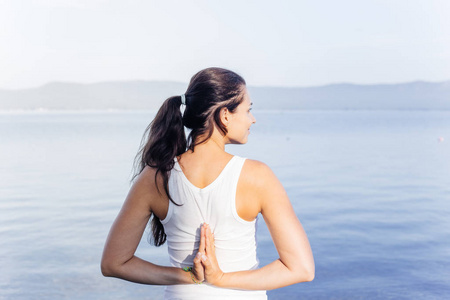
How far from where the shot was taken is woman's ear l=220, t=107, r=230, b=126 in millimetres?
1539

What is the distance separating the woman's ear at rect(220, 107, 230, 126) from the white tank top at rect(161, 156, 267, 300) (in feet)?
0.40

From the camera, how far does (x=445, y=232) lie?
688 centimetres

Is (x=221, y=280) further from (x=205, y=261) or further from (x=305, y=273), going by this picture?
(x=305, y=273)

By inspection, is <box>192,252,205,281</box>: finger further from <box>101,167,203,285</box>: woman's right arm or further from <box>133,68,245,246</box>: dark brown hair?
<box>133,68,245,246</box>: dark brown hair

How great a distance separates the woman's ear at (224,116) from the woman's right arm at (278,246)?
0.58 ft

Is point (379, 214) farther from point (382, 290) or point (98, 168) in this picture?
point (98, 168)

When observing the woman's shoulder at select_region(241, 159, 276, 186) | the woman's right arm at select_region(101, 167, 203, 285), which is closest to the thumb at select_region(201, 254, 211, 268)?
the woman's right arm at select_region(101, 167, 203, 285)

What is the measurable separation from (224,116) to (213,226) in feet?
1.09

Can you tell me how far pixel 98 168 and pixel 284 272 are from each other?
12.5 metres

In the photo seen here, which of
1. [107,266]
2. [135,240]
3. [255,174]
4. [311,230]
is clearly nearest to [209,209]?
[255,174]

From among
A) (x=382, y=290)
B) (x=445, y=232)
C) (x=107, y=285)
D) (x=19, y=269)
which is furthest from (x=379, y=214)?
(x=19, y=269)

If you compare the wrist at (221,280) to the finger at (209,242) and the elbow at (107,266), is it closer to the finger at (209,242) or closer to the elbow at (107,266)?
the finger at (209,242)

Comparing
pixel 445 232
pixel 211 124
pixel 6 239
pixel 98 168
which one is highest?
pixel 211 124

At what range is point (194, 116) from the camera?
5.11 feet
